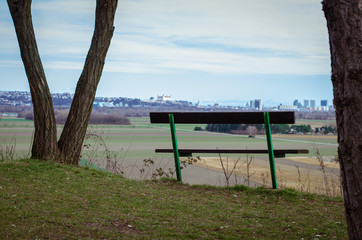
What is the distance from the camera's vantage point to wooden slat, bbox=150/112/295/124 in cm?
741

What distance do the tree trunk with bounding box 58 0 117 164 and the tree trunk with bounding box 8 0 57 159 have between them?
1.01 feet

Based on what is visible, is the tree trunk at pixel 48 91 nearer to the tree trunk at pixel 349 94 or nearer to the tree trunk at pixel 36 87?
the tree trunk at pixel 36 87

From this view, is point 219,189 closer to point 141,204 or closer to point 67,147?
point 141,204

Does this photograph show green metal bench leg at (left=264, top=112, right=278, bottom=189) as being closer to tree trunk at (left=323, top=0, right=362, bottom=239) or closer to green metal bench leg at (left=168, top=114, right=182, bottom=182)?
green metal bench leg at (left=168, top=114, right=182, bottom=182)

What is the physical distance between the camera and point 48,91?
27.1 ft

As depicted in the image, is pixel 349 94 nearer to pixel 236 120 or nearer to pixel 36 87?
pixel 236 120

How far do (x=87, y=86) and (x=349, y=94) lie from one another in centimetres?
580

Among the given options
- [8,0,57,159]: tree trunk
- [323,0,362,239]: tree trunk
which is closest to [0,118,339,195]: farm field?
[8,0,57,159]: tree trunk

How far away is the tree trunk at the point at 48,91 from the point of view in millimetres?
8141

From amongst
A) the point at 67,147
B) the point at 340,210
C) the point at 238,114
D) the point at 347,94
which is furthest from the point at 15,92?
the point at 347,94

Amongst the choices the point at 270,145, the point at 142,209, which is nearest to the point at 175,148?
the point at 270,145

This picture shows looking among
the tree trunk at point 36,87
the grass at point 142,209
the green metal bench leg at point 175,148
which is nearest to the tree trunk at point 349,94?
the grass at point 142,209

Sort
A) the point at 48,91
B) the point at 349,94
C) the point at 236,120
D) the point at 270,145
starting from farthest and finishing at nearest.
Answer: the point at 48,91 < the point at 236,120 < the point at 270,145 < the point at 349,94

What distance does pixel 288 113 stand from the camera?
24.0 ft
